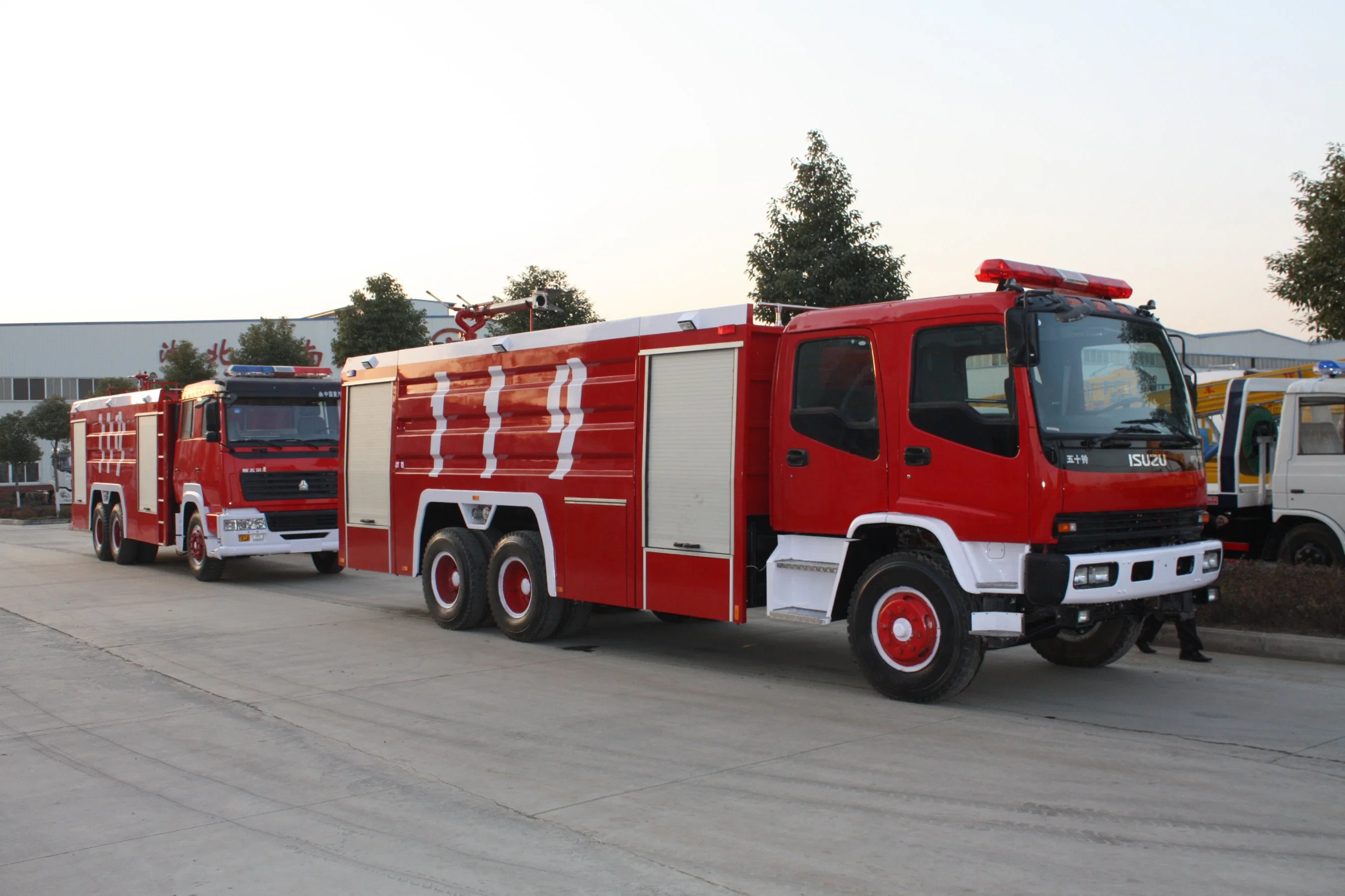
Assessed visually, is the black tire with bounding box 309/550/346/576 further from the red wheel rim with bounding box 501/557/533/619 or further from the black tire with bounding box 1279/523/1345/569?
the black tire with bounding box 1279/523/1345/569

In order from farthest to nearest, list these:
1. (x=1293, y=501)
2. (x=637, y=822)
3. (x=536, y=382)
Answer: (x=1293, y=501) < (x=536, y=382) < (x=637, y=822)

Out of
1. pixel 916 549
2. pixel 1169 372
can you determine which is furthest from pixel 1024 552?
pixel 1169 372

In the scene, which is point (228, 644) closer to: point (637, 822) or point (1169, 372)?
point (637, 822)

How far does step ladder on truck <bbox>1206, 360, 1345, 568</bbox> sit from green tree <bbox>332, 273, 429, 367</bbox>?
20845 millimetres

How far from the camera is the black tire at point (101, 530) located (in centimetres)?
2005

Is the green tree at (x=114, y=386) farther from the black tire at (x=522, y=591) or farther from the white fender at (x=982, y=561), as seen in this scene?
the white fender at (x=982, y=561)

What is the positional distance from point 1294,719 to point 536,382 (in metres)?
6.45

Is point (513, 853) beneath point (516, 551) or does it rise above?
beneath

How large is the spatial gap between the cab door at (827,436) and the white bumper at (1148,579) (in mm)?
1347

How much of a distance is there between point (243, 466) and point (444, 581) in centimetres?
551

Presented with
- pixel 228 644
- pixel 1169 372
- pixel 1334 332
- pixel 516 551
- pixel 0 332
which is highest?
pixel 0 332

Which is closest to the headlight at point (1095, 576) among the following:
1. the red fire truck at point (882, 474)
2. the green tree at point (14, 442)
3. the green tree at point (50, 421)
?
the red fire truck at point (882, 474)

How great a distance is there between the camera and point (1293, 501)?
11.9m

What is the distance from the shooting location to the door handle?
7.56m
